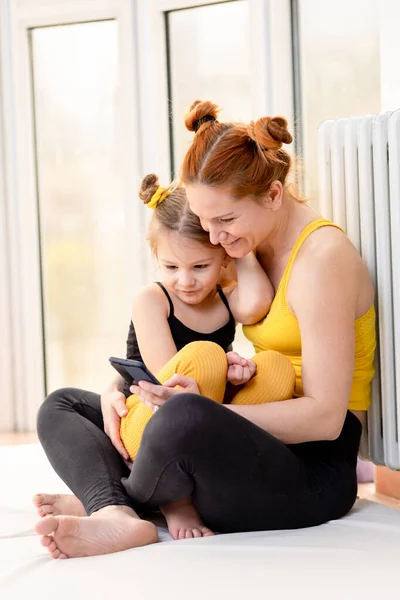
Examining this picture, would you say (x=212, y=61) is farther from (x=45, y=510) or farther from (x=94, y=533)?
(x=94, y=533)

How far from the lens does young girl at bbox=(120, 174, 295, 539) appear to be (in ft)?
5.60

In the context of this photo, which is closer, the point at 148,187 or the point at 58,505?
the point at 58,505

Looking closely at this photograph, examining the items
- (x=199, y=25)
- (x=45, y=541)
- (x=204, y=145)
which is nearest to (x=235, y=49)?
(x=199, y=25)

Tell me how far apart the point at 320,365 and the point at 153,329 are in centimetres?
39

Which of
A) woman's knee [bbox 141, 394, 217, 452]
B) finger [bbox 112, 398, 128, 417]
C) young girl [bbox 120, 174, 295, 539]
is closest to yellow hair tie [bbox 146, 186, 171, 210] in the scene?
young girl [bbox 120, 174, 295, 539]

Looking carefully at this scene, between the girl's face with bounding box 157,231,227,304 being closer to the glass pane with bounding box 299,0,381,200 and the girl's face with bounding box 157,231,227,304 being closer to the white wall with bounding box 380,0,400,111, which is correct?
the white wall with bounding box 380,0,400,111

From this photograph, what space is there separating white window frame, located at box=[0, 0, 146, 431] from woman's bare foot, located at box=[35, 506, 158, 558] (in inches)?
80.6

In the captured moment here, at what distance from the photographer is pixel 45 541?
4.94 feet

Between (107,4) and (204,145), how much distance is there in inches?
80.6

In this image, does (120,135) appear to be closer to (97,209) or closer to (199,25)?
(97,209)

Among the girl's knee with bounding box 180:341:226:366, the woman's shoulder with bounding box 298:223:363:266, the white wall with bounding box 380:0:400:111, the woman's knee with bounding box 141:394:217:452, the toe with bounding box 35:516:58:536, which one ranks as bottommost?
the toe with bounding box 35:516:58:536

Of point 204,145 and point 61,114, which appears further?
point 61,114

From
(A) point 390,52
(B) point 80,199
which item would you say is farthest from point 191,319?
(B) point 80,199

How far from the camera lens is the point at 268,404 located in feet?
5.52
